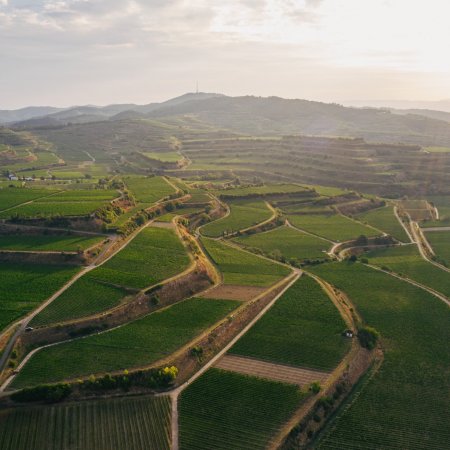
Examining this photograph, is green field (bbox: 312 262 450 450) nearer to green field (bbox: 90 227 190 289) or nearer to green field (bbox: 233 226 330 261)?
green field (bbox: 233 226 330 261)

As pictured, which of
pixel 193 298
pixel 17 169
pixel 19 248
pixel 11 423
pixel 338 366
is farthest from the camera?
pixel 17 169

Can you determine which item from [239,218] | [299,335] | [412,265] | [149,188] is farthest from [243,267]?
[149,188]

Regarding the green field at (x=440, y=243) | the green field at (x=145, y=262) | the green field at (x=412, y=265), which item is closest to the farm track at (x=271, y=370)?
the green field at (x=145, y=262)

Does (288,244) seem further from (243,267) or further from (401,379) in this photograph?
(401,379)

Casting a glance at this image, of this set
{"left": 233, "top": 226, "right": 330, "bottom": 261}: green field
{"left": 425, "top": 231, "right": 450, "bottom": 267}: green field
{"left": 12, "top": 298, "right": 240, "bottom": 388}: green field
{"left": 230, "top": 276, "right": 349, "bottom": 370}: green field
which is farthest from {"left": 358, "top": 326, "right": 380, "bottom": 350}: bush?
{"left": 425, "top": 231, "right": 450, "bottom": 267}: green field

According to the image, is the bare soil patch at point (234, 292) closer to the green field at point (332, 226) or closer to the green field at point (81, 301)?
the green field at point (81, 301)

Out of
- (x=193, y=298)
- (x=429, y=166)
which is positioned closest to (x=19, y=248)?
(x=193, y=298)

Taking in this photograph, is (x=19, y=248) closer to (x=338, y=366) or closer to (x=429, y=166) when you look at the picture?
(x=338, y=366)

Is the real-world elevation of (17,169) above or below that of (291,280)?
above
